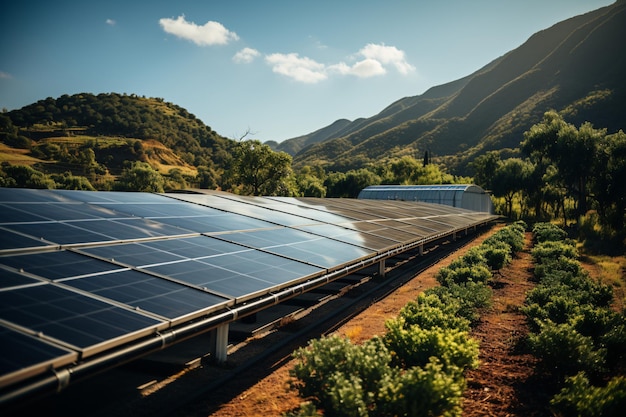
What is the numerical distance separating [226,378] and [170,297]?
3039mm

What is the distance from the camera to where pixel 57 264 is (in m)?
8.51

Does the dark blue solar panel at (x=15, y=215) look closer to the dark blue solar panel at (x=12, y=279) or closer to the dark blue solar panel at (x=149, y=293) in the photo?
the dark blue solar panel at (x=12, y=279)

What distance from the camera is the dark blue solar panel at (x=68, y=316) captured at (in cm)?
580

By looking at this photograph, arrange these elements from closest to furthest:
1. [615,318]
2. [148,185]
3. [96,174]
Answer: [615,318], [148,185], [96,174]

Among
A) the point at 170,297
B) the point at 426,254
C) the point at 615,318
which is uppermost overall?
Result: the point at 170,297

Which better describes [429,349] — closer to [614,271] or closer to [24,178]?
[614,271]

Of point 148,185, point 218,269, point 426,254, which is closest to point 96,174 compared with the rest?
point 148,185

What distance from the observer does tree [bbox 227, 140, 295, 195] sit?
77438mm

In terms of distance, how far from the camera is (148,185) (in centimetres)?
9681

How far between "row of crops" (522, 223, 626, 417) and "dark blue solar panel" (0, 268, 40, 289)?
36.7 feet

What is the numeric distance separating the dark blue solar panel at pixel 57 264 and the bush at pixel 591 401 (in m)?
10.8

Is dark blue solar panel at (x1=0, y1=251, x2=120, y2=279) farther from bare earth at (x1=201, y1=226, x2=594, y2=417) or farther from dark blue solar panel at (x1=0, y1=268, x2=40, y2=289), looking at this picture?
bare earth at (x1=201, y1=226, x2=594, y2=417)

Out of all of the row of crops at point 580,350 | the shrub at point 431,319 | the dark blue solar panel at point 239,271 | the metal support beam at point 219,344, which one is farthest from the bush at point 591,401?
the metal support beam at point 219,344

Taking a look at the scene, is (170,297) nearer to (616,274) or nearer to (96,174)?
(616,274)
